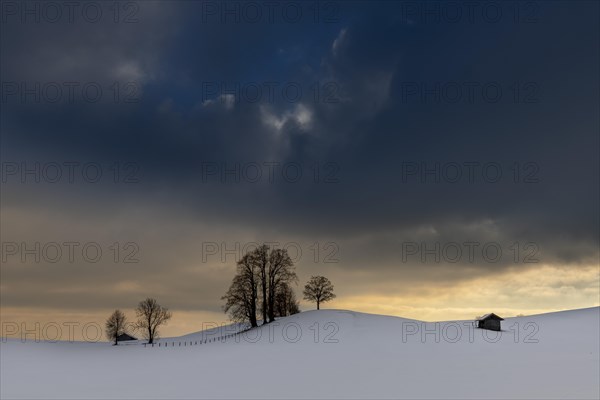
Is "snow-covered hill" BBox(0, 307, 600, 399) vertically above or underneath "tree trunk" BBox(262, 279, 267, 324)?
underneath

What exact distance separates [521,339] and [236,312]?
39.7 meters

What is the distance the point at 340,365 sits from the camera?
4522 cm

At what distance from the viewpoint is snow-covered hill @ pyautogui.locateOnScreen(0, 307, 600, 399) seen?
3559 centimetres

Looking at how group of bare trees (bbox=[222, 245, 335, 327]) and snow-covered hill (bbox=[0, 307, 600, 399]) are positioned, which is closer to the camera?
snow-covered hill (bbox=[0, 307, 600, 399])

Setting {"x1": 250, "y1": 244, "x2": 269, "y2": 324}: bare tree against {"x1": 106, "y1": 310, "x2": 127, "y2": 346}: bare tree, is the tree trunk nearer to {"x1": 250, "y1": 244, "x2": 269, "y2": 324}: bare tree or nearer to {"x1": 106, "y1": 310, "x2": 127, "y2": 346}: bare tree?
{"x1": 250, "y1": 244, "x2": 269, "y2": 324}: bare tree

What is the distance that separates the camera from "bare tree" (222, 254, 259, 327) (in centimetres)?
7975

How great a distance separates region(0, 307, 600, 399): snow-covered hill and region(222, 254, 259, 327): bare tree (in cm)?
770

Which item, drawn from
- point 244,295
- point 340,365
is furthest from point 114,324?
point 340,365

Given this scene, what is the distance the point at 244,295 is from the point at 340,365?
36938 mm

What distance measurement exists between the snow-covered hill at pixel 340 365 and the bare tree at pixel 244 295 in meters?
7.70

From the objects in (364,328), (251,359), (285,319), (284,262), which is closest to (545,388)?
(251,359)

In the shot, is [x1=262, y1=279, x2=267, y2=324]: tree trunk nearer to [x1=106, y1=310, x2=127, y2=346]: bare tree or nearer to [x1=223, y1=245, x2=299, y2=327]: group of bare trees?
[x1=223, y1=245, x2=299, y2=327]: group of bare trees

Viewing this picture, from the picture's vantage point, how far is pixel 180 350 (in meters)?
62.2

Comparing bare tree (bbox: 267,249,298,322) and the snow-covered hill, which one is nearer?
the snow-covered hill
